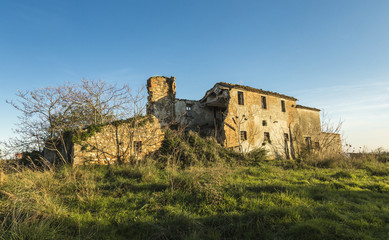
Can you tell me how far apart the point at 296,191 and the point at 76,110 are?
1629 cm

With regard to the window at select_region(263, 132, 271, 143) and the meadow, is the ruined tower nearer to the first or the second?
the window at select_region(263, 132, 271, 143)

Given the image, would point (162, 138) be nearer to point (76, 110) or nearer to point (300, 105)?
point (76, 110)

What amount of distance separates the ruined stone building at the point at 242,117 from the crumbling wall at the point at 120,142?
3.83 metres

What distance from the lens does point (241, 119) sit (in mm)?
17109

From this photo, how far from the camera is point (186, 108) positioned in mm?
19406

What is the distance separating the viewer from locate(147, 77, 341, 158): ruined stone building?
1678cm

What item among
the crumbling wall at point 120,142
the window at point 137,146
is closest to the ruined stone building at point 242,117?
the crumbling wall at point 120,142

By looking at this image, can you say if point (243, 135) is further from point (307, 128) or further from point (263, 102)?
point (307, 128)

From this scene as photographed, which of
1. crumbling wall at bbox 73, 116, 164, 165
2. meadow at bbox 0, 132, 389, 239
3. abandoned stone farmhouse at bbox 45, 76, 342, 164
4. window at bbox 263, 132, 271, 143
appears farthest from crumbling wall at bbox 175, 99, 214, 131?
meadow at bbox 0, 132, 389, 239

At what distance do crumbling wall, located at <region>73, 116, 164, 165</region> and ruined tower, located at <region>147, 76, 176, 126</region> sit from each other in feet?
17.3

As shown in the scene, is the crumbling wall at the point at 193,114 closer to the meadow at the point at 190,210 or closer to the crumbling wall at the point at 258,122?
the crumbling wall at the point at 258,122

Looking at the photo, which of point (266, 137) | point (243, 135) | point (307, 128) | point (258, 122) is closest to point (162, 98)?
point (243, 135)

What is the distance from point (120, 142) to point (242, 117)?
10.2 metres

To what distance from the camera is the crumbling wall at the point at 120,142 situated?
1072cm
